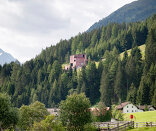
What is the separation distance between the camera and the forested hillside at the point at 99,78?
115 m

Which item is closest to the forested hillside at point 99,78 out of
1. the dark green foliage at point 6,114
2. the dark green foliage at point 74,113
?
the dark green foliage at point 74,113

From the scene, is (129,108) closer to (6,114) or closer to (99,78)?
(99,78)

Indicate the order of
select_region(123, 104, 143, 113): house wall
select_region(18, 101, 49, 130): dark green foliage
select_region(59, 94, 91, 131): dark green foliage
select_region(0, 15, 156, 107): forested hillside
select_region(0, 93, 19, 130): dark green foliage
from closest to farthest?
select_region(59, 94, 91, 131): dark green foliage, select_region(0, 93, 19, 130): dark green foliage, select_region(18, 101, 49, 130): dark green foliage, select_region(123, 104, 143, 113): house wall, select_region(0, 15, 156, 107): forested hillside

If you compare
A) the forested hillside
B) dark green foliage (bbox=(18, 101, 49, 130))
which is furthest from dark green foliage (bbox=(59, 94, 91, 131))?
the forested hillside

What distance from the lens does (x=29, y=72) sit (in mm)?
181125

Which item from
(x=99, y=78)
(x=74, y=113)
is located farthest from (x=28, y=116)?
(x=99, y=78)

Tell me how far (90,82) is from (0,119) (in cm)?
10263

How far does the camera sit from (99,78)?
14738 cm

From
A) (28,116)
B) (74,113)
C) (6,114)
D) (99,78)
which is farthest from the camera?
(99,78)

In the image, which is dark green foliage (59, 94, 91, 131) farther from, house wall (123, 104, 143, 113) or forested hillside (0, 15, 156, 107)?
forested hillside (0, 15, 156, 107)

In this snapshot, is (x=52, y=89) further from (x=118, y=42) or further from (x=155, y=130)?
(x=155, y=130)

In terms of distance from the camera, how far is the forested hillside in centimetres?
11531

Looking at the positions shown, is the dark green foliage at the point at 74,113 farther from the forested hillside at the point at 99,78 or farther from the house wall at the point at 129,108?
the forested hillside at the point at 99,78

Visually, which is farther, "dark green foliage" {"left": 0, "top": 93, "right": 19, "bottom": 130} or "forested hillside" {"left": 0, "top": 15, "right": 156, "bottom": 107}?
"forested hillside" {"left": 0, "top": 15, "right": 156, "bottom": 107}
